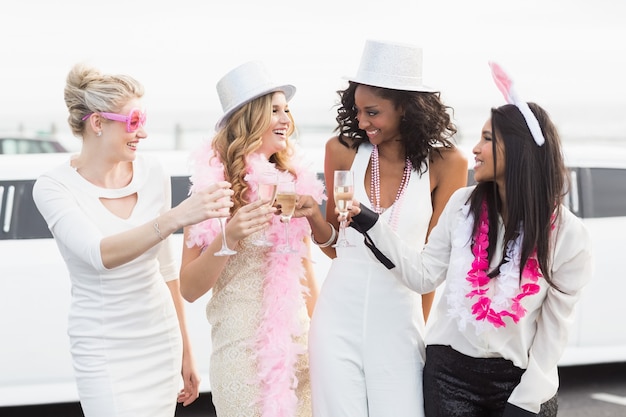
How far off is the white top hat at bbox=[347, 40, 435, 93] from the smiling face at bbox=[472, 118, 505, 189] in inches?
18.9

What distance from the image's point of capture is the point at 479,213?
2850 mm

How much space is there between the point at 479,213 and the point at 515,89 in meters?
0.41

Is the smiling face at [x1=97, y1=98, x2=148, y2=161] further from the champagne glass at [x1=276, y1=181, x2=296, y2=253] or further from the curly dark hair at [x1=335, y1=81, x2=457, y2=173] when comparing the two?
the curly dark hair at [x1=335, y1=81, x2=457, y2=173]

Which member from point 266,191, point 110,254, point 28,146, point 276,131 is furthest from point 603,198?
point 28,146

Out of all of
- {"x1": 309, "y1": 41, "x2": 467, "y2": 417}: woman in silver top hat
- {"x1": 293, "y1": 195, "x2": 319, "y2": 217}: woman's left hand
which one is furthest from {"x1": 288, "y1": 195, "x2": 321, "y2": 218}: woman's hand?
{"x1": 309, "y1": 41, "x2": 467, "y2": 417}: woman in silver top hat

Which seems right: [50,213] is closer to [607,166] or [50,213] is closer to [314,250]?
[314,250]

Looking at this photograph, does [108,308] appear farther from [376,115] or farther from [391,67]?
[391,67]

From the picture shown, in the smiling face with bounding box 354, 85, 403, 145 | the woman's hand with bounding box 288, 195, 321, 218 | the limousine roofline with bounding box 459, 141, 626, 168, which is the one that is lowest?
the limousine roofline with bounding box 459, 141, 626, 168

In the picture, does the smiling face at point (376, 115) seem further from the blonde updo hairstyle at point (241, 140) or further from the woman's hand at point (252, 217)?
the woman's hand at point (252, 217)

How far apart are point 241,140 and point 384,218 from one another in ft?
1.91

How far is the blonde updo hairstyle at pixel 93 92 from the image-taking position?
2.97m

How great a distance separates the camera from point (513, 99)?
275cm

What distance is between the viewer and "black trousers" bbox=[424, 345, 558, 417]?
2775 millimetres

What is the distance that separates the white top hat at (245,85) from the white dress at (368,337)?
52cm
